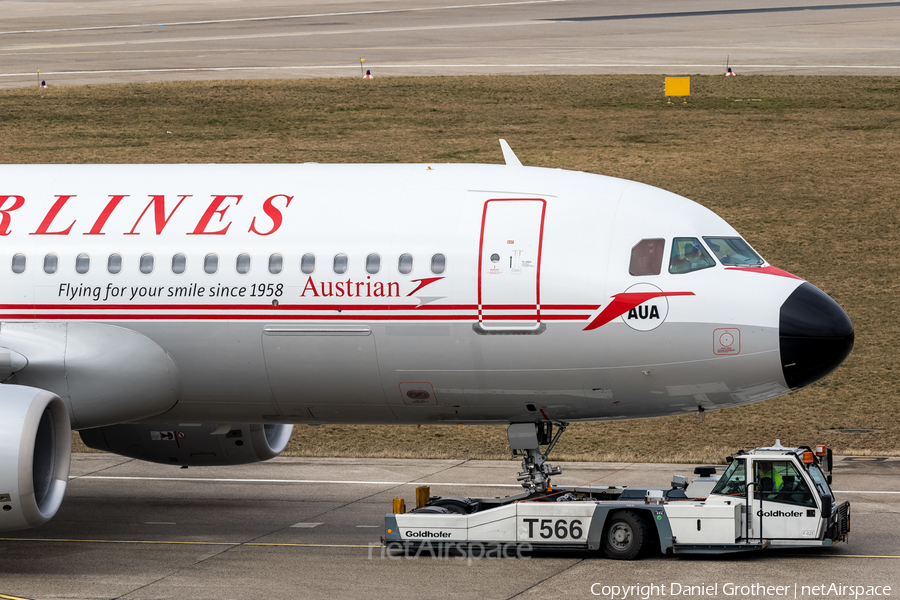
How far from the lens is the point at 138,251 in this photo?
2072 cm

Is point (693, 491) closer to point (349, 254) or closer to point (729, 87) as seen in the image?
point (349, 254)

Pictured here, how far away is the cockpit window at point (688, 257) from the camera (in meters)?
19.8

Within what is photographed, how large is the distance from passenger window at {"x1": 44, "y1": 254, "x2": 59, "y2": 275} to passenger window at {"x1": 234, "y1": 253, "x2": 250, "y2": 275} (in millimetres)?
2962

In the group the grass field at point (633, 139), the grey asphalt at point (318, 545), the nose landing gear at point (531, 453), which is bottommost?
the grey asphalt at point (318, 545)

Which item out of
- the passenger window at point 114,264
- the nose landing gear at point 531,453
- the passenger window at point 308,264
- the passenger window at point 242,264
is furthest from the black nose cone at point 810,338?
the passenger window at point 114,264

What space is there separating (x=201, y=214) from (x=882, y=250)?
30.7 m

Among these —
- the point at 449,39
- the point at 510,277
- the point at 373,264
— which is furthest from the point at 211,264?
the point at 449,39

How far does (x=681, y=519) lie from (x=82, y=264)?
10.2m

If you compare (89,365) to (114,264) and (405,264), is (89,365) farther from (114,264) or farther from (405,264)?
(405,264)

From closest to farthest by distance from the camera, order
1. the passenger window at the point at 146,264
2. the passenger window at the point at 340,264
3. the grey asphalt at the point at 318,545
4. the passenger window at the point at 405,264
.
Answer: the grey asphalt at the point at 318,545
the passenger window at the point at 405,264
the passenger window at the point at 340,264
the passenger window at the point at 146,264

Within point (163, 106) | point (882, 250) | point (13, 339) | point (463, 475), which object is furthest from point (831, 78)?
point (13, 339)

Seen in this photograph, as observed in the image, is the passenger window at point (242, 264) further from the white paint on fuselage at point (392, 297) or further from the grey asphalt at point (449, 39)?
the grey asphalt at point (449, 39)

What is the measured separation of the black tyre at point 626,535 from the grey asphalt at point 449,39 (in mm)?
46168

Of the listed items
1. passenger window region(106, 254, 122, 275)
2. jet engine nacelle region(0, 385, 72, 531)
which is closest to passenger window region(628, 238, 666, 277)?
passenger window region(106, 254, 122, 275)
